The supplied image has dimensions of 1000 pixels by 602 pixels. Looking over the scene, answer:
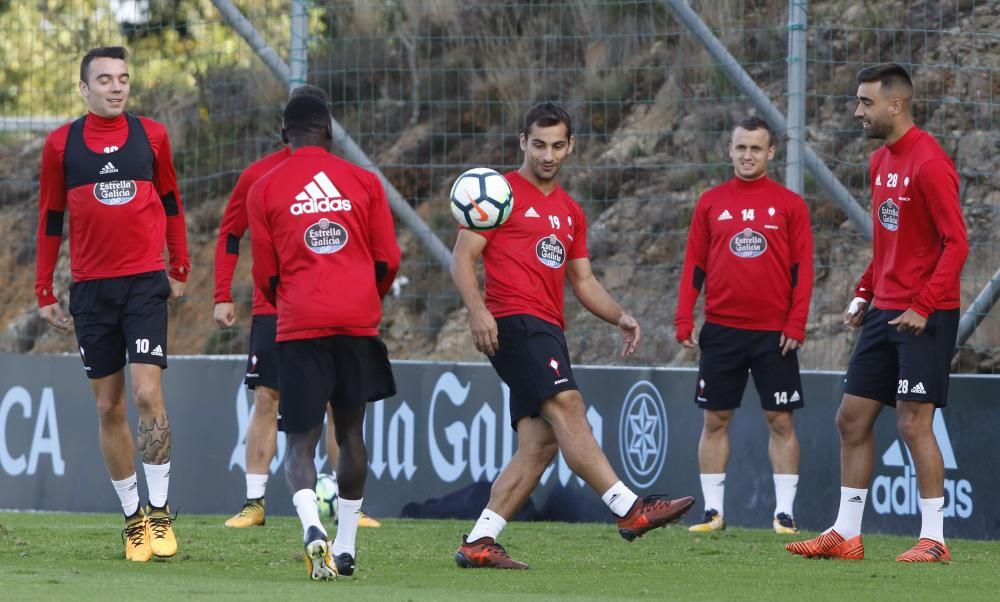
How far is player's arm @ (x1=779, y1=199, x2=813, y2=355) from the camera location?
10375 millimetres

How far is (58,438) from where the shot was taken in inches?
527

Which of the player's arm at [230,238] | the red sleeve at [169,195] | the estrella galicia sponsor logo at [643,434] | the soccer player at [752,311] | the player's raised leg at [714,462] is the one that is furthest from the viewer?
the estrella galicia sponsor logo at [643,434]

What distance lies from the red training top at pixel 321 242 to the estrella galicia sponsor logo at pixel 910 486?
4569 millimetres

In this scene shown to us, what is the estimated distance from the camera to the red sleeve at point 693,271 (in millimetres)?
10656

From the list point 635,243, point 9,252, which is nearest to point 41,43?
point 9,252

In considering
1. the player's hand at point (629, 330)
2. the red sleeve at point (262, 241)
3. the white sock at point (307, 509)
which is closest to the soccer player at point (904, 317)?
the player's hand at point (629, 330)

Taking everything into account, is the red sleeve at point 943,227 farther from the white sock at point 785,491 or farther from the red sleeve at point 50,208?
the red sleeve at point 50,208

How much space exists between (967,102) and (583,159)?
4.20 meters

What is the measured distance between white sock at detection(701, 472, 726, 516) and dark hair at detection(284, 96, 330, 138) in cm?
426

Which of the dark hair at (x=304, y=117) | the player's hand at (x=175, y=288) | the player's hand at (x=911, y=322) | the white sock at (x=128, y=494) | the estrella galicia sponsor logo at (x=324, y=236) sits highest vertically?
the dark hair at (x=304, y=117)

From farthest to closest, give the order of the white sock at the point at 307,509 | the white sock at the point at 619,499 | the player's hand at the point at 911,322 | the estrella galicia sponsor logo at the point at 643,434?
1. the estrella galicia sponsor logo at the point at 643,434
2. the player's hand at the point at 911,322
3. the white sock at the point at 619,499
4. the white sock at the point at 307,509

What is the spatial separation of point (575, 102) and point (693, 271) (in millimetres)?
4017

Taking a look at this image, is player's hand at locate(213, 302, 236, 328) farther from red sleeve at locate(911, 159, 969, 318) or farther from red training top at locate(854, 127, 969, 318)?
red sleeve at locate(911, 159, 969, 318)

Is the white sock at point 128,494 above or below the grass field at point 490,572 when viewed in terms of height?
above
